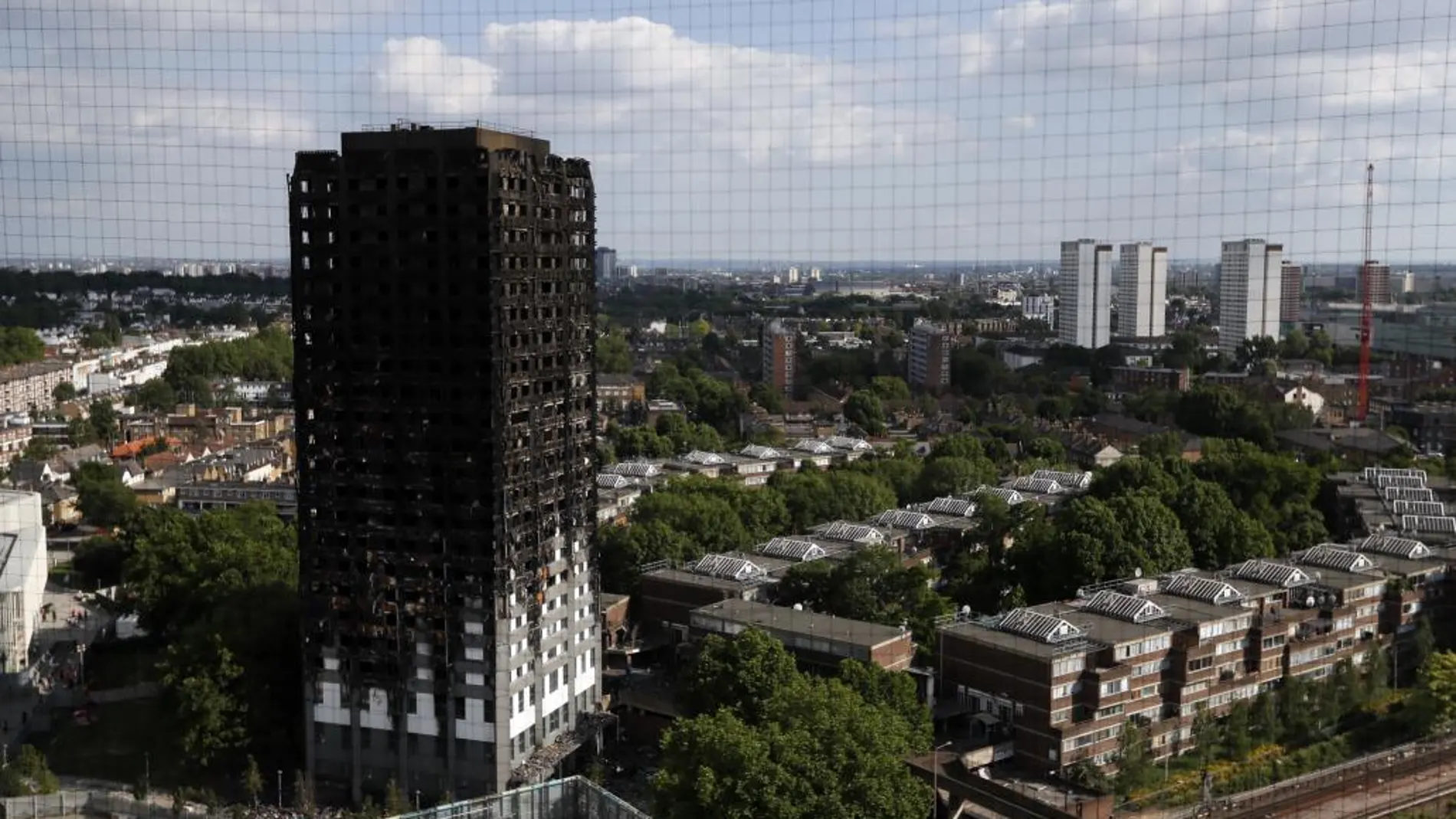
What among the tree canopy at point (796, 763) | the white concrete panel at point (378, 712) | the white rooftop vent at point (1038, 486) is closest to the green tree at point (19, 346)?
the white rooftop vent at point (1038, 486)

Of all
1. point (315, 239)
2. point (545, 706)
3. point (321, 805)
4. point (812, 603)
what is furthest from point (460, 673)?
point (812, 603)

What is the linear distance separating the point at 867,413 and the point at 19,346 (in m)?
14.1

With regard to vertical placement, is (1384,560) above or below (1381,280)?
below

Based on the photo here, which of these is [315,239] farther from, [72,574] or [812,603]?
[72,574]

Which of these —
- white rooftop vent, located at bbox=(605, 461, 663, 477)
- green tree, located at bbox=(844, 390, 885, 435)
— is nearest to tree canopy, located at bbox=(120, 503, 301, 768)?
white rooftop vent, located at bbox=(605, 461, 663, 477)

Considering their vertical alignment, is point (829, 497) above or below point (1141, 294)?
below

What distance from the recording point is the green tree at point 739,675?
633cm

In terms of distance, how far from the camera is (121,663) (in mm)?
8711

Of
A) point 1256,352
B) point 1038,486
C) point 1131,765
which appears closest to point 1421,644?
point 1131,765

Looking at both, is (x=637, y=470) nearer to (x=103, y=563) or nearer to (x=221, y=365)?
(x=103, y=563)

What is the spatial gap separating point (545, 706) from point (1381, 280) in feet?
15.8

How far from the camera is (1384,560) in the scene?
8.40 meters

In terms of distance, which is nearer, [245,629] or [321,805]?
[321,805]

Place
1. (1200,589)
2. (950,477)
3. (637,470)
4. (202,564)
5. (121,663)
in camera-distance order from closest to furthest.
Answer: (1200,589) → (202,564) → (121,663) → (950,477) → (637,470)
